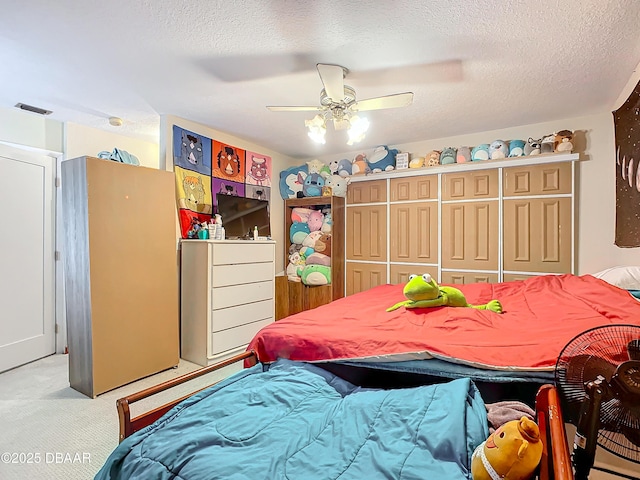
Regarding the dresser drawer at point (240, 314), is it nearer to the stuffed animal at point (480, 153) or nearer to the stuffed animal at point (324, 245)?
the stuffed animal at point (324, 245)

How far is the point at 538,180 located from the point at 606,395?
2927 mm

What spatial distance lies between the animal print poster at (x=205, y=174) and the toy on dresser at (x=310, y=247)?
0.67 meters

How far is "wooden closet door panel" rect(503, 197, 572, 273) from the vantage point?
10.8 ft

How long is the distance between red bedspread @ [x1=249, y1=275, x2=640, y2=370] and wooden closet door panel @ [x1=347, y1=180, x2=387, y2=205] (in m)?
2.10

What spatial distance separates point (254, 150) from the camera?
4.35m

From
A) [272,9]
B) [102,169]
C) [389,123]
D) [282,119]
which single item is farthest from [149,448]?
[389,123]

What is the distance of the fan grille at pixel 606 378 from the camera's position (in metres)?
0.98

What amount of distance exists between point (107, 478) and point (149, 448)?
133 mm

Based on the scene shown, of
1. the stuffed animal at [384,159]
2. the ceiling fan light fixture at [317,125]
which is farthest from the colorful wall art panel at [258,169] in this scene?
the ceiling fan light fixture at [317,125]

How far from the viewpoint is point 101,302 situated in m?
2.61

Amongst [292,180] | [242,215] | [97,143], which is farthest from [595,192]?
[97,143]

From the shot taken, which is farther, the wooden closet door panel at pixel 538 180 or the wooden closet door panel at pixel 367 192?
the wooden closet door panel at pixel 367 192

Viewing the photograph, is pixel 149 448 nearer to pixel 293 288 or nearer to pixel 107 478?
pixel 107 478

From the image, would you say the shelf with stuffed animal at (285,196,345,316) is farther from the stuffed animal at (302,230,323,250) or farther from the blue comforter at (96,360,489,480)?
the blue comforter at (96,360,489,480)
